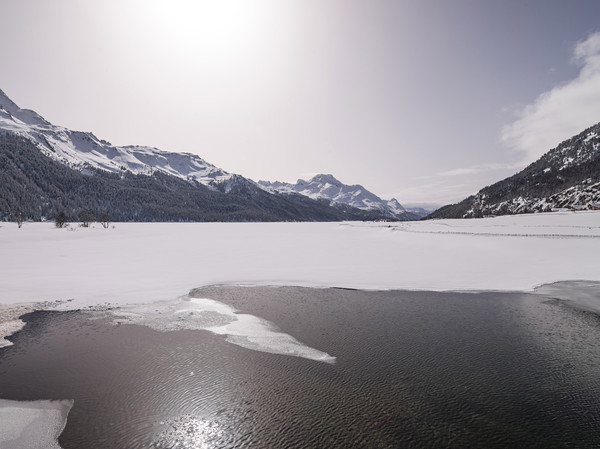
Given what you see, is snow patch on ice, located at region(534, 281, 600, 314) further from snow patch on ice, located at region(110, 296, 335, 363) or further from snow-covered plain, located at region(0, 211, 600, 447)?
snow patch on ice, located at region(110, 296, 335, 363)

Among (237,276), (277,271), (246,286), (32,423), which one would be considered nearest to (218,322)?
(246,286)

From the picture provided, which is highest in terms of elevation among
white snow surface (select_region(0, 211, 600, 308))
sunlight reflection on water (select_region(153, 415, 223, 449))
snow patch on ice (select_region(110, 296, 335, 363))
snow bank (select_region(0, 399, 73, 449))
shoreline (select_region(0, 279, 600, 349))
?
white snow surface (select_region(0, 211, 600, 308))

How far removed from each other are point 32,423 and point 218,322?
8.44 m

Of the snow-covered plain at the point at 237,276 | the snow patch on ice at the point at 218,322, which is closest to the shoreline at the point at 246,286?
the snow-covered plain at the point at 237,276

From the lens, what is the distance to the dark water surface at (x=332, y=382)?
765 cm

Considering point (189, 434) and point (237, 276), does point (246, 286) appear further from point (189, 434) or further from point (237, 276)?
point (189, 434)

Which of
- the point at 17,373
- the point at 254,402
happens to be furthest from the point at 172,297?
the point at 254,402

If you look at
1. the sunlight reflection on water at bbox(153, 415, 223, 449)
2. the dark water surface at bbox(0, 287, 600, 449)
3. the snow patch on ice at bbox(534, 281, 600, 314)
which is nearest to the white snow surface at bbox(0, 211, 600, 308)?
the snow patch on ice at bbox(534, 281, 600, 314)

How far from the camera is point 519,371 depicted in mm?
10773

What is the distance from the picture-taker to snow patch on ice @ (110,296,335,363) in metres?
12.9

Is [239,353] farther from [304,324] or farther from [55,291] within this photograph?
[55,291]

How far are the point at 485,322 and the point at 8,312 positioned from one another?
25.6m

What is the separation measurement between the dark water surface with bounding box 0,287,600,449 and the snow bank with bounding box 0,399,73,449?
1.11 ft

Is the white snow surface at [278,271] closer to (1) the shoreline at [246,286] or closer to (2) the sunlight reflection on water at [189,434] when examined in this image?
(1) the shoreline at [246,286]
